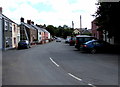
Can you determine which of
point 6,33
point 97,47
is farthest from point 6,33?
point 97,47

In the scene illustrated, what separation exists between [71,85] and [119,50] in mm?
18566

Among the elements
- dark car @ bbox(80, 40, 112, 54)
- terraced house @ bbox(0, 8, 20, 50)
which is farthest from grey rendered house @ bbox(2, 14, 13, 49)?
dark car @ bbox(80, 40, 112, 54)


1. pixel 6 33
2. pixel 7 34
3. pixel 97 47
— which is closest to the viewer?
pixel 97 47

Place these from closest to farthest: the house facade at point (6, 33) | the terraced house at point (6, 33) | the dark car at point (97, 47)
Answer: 1. the dark car at point (97, 47)
2. the terraced house at point (6, 33)
3. the house facade at point (6, 33)

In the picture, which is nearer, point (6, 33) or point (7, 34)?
point (6, 33)

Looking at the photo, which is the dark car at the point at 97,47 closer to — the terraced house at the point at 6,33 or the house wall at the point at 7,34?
the terraced house at the point at 6,33

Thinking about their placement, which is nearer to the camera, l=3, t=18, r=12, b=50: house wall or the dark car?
the dark car

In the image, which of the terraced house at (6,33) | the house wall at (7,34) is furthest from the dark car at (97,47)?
the house wall at (7,34)

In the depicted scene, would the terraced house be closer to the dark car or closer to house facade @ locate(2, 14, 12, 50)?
house facade @ locate(2, 14, 12, 50)

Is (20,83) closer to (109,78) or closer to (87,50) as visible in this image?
(109,78)

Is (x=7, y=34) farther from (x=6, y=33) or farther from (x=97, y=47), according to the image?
(x=97, y=47)

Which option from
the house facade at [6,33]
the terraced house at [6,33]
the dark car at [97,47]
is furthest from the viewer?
the house facade at [6,33]

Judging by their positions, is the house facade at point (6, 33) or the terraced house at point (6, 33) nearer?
the terraced house at point (6, 33)

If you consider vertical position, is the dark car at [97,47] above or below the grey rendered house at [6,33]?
below
